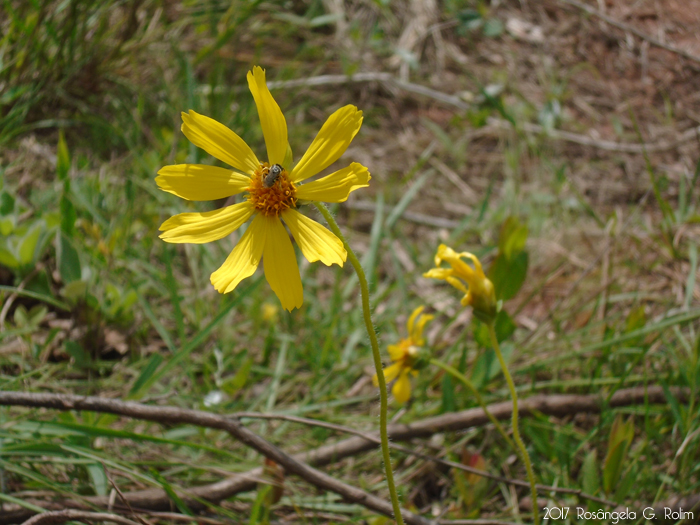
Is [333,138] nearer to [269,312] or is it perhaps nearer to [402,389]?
[402,389]

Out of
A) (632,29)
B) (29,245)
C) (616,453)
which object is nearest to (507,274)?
(616,453)

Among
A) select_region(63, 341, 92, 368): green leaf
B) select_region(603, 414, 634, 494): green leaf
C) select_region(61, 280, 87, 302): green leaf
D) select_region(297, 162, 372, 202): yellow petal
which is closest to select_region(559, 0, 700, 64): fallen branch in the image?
select_region(603, 414, 634, 494): green leaf

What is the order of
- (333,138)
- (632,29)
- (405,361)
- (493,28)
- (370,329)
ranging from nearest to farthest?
(370,329), (333,138), (405,361), (632,29), (493,28)

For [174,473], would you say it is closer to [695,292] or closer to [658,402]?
[658,402]

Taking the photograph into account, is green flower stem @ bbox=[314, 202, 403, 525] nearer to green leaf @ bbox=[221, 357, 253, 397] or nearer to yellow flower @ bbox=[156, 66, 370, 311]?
yellow flower @ bbox=[156, 66, 370, 311]

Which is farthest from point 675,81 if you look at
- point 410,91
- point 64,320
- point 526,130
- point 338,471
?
point 64,320

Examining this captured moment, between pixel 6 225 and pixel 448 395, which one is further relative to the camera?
pixel 6 225
